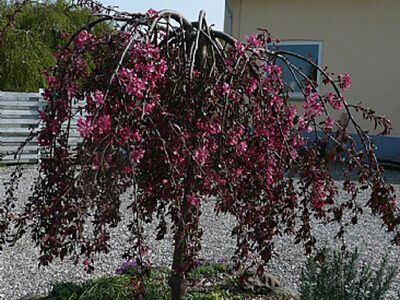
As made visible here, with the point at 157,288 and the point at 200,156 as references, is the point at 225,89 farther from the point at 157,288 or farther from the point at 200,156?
the point at 157,288

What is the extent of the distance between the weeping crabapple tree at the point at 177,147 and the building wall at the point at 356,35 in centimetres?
774

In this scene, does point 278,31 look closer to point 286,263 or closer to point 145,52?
point 286,263

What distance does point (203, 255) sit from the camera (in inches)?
189

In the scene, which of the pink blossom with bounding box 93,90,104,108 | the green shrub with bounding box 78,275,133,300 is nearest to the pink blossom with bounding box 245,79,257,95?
the pink blossom with bounding box 93,90,104,108

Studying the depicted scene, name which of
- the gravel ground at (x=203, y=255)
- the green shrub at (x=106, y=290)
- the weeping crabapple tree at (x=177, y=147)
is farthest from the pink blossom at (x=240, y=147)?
the gravel ground at (x=203, y=255)

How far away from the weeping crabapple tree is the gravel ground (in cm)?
118

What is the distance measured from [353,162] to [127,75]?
106 cm

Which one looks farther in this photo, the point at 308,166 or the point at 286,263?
the point at 286,263

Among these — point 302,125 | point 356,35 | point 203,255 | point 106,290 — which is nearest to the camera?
point 302,125

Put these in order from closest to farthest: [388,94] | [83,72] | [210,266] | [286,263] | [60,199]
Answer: [60,199], [83,72], [210,266], [286,263], [388,94]

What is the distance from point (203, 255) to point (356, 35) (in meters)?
6.57

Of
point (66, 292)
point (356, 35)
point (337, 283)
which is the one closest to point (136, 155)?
point (337, 283)

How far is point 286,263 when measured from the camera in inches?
183

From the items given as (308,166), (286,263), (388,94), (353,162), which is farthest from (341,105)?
(388,94)
